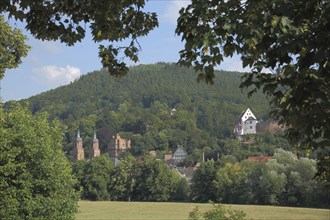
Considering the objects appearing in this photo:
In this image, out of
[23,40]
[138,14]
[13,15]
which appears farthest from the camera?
[23,40]

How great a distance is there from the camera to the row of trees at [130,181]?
3337 inches

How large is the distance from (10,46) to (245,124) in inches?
6234

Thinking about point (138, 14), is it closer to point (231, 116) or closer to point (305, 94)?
point (305, 94)

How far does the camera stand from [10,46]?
1291 centimetres

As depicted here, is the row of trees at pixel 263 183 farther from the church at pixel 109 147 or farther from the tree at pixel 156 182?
the church at pixel 109 147

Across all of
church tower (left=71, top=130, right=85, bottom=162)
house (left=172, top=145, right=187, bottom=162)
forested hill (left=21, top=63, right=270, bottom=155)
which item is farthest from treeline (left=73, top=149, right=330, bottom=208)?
church tower (left=71, top=130, right=85, bottom=162)

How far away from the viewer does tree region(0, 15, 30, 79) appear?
12.4 metres

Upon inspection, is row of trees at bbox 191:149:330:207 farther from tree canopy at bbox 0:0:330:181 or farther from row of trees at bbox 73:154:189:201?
tree canopy at bbox 0:0:330:181

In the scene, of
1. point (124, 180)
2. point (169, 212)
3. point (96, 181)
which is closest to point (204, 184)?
point (169, 212)

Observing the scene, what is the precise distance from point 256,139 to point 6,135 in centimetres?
12358

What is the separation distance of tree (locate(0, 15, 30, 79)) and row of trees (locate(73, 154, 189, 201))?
72059 mm

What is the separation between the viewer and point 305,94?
420cm

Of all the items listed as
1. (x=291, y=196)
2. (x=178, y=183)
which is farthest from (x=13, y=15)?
(x=178, y=183)

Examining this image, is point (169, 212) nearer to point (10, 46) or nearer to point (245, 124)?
point (10, 46)
